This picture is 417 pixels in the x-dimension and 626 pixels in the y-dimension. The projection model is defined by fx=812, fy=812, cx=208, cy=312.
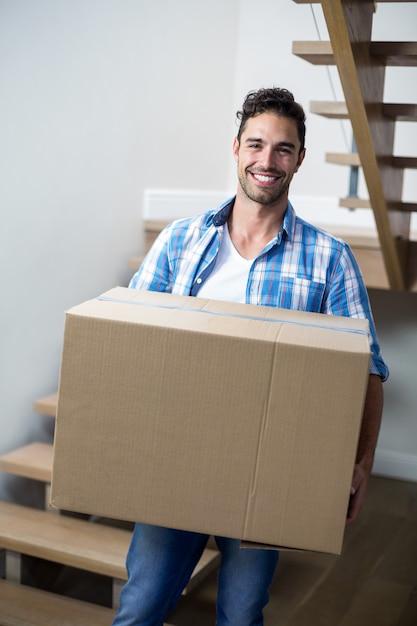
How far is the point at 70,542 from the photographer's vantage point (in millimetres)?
2248

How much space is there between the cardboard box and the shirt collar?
13.8 inches

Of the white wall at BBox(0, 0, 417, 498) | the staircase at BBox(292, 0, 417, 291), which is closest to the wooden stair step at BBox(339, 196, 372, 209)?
the staircase at BBox(292, 0, 417, 291)

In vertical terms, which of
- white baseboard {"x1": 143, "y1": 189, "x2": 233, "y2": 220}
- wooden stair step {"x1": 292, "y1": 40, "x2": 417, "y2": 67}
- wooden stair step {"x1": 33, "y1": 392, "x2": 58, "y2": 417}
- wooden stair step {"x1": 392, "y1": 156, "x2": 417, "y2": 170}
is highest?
wooden stair step {"x1": 292, "y1": 40, "x2": 417, "y2": 67}

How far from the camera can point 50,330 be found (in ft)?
8.89

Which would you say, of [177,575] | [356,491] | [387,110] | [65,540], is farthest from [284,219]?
[65,540]

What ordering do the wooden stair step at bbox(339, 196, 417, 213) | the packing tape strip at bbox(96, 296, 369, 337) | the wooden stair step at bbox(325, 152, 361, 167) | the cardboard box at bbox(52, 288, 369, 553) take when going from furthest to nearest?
the wooden stair step at bbox(325, 152, 361, 167), the wooden stair step at bbox(339, 196, 417, 213), the packing tape strip at bbox(96, 296, 369, 337), the cardboard box at bbox(52, 288, 369, 553)

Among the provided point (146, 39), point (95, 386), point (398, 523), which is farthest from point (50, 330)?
point (95, 386)

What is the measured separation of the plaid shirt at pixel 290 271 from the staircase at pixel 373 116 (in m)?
0.58

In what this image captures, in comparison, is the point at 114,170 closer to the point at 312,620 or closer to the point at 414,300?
the point at 414,300

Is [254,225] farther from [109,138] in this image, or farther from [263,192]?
[109,138]

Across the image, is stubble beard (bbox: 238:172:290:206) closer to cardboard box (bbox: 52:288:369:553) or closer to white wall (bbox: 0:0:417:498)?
cardboard box (bbox: 52:288:369:553)

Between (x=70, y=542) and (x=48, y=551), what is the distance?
72 millimetres

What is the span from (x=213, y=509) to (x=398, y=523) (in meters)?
1.99

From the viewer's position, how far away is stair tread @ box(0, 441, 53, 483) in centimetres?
240
